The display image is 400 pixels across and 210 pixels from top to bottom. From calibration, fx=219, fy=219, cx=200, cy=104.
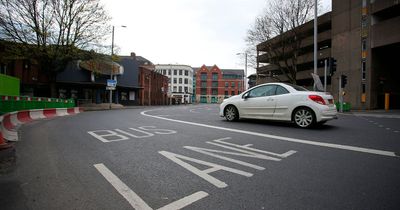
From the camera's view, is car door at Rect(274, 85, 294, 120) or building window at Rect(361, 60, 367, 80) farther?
building window at Rect(361, 60, 367, 80)

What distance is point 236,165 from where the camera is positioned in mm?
3385

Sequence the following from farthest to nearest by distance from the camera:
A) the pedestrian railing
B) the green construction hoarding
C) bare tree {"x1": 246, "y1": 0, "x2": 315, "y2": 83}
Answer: bare tree {"x1": 246, "y1": 0, "x2": 315, "y2": 83}
the green construction hoarding
the pedestrian railing

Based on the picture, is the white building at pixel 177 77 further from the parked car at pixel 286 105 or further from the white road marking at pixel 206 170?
the white road marking at pixel 206 170

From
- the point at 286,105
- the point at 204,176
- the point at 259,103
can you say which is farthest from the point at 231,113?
the point at 204,176

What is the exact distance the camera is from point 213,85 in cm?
9525

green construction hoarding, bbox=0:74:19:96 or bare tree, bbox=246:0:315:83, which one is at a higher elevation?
bare tree, bbox=246:0:315:83

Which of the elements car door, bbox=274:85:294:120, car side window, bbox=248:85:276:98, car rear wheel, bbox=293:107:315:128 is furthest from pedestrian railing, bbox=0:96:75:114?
car rear wheel, bbox=293:107:315:128

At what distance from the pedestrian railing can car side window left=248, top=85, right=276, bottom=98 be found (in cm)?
901

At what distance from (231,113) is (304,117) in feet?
9.58

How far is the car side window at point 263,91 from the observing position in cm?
804

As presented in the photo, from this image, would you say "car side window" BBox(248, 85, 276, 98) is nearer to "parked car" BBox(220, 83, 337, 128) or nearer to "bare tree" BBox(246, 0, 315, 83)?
"parked car" BBox(220, 83, 337, 128)

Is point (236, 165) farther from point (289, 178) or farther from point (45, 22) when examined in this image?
point (45, 22)

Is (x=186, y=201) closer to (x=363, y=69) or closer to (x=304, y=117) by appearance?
(x=304, y=117)

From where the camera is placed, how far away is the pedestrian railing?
8483mm
